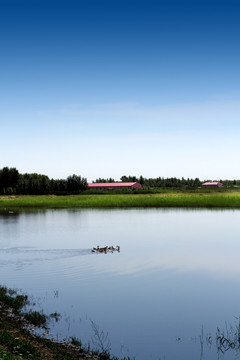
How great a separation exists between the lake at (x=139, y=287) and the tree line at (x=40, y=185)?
3873 inches

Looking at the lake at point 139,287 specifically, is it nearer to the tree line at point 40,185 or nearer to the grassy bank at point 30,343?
the grassy bank at point 30,343

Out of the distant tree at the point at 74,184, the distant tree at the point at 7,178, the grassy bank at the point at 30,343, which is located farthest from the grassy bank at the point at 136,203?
the grassy bank at the point at 30,343

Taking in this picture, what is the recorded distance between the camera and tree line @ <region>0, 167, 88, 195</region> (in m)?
142

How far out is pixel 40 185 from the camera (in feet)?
478

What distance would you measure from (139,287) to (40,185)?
12845 centimetres

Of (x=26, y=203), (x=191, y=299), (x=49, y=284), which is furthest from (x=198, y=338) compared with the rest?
(x=26, y=203)

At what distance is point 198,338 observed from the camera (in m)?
14.2

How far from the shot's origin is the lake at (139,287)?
14273 mm

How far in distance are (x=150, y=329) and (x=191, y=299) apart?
4691mm

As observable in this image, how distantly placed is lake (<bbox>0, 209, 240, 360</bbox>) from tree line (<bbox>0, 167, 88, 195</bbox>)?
98368 millimetres

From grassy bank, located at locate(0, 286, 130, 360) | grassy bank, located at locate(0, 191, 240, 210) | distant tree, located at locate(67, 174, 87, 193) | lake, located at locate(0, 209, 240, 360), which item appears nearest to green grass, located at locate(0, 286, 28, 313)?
grassy bank, located at locate(0, 286, 130, 360)

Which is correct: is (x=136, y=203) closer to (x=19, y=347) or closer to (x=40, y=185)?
(x=40, y=185)

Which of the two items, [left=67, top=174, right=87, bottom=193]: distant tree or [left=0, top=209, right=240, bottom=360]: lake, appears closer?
[left=0, top=209, right=240, bottom=360]: lake

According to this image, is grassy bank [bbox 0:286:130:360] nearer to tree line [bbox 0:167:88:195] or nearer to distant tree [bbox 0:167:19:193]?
tree line [bbox 0:167:88:195]
